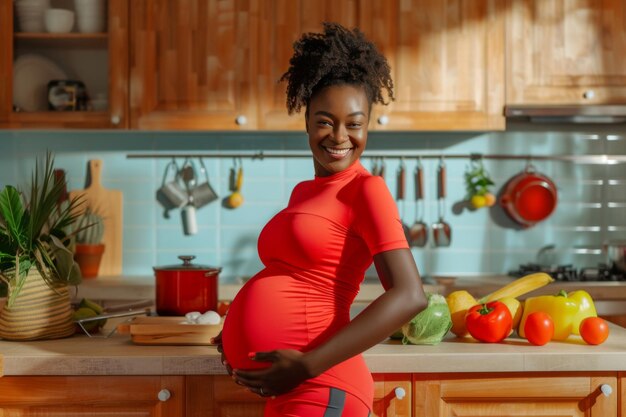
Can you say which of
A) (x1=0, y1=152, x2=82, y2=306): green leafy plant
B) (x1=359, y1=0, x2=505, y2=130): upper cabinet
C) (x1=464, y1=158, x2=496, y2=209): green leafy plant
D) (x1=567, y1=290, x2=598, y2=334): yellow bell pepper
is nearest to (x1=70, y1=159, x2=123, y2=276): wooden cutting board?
(x1=359, y1=0, x2=505, y2=130): upper cabinet

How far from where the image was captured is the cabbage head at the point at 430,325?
1.90 metres

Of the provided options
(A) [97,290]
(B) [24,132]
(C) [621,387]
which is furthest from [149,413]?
(B) [24,132]

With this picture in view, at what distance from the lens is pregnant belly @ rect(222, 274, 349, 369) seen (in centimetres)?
143

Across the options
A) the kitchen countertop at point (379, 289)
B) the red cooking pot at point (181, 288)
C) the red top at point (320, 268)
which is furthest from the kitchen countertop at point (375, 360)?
the kitchen countertop at point (379, 289)

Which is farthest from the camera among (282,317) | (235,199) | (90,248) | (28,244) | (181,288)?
(235,199)

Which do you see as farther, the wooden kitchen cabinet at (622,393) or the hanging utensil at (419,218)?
the hanging utensil at (419,218)

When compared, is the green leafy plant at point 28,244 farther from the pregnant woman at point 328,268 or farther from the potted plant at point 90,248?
the potted plant at point 90,248

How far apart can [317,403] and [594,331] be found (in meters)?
0.82

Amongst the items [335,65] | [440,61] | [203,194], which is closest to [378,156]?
[440,61]

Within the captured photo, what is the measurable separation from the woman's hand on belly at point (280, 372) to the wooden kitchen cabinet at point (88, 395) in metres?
0.50

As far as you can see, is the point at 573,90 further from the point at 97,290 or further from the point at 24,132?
the point at 24,132

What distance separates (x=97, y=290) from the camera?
3439mm

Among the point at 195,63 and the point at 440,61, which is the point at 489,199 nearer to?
the point at 440,61

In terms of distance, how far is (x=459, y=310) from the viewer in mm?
2029
